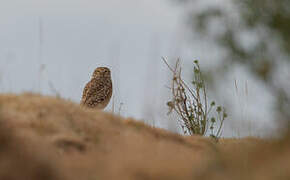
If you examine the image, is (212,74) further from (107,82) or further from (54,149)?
(107,82)

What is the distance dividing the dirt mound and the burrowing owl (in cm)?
241

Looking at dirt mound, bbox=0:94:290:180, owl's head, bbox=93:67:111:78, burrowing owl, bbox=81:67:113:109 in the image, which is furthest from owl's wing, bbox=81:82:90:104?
dirt mound, bbox=0:94:290:180

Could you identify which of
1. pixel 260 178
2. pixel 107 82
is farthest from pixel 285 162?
pixel 107 82

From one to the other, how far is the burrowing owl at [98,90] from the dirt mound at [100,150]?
2407 mm

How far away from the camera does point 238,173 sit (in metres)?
2.63

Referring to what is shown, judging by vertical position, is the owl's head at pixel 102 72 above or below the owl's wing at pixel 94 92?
above

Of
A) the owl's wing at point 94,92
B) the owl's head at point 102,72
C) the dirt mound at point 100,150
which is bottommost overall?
the dirt mound at point 100,150

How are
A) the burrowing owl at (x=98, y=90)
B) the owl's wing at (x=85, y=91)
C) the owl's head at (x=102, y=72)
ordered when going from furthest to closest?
the owl's head at (x=102, y=72)
the owl's wing at (x=85, y=91)
the burrowing owl at (x=98, y=90)

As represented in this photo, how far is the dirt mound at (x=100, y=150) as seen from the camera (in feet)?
8.97

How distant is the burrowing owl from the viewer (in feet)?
23.7

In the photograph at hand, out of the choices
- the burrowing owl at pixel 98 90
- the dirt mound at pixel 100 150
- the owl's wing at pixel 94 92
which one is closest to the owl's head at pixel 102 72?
the burrowing owl at pixel 98 90

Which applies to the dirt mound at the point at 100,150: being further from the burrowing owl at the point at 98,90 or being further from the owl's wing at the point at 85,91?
the owl's wing at the point at 85,91

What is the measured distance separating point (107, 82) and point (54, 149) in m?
4.13

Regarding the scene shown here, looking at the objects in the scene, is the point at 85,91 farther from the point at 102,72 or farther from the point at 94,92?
the point at 102,72
